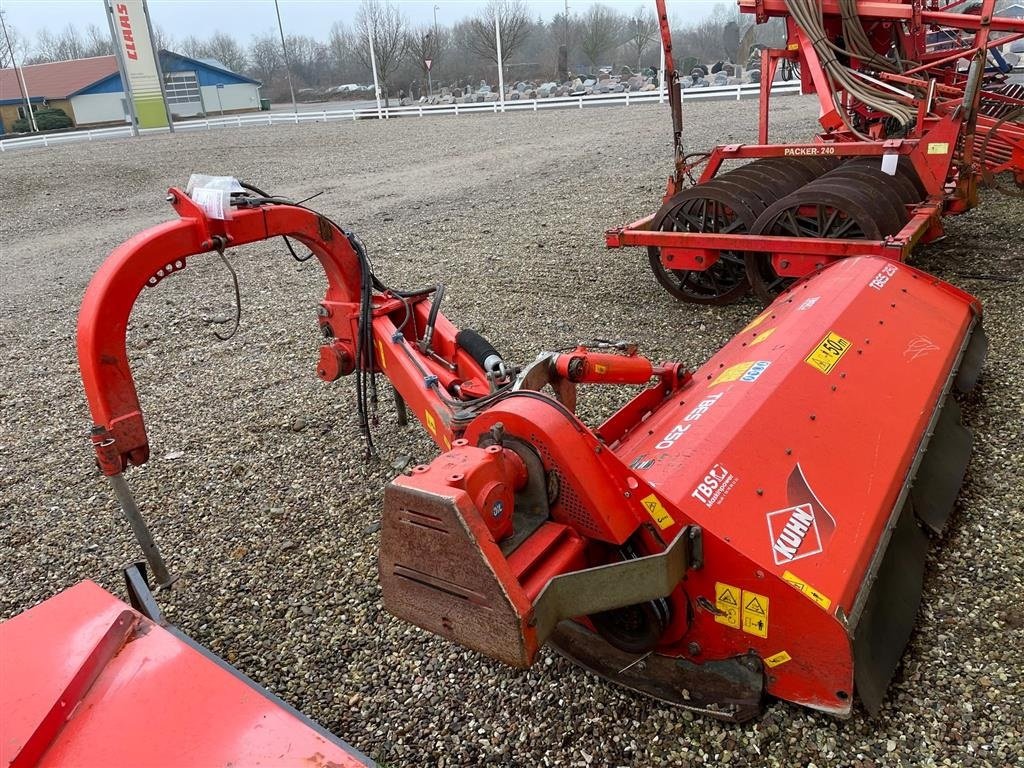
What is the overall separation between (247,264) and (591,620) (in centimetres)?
732

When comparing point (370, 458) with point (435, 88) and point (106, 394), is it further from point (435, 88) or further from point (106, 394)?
point (435, 88)

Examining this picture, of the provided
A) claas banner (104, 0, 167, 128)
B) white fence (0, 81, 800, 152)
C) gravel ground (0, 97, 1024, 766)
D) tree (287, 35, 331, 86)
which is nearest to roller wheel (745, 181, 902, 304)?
gravel ground (0, 97, 1024, 766)

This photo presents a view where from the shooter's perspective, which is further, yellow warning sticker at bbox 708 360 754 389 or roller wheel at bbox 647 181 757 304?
roller wheel at bbox 647 181 757 304

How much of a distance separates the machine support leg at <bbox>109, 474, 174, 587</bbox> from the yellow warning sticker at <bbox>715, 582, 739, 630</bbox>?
74.1 inches

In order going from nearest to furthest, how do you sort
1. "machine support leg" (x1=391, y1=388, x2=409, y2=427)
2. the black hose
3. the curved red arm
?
the curved red arm < the black hose < "machine support leg" (x1=391, y1=388, x2=409, y2=427)

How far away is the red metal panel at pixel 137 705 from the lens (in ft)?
5.09

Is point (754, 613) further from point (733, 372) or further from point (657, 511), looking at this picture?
point (733, 372)

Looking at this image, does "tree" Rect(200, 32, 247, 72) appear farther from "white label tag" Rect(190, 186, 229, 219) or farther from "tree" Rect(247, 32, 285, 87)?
"white label tag" Rect(190, 186, 229, 219)

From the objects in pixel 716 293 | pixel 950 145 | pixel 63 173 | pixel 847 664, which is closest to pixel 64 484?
pixel 847 664

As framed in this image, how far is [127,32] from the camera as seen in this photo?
939 inches

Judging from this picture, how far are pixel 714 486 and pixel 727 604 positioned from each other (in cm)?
35

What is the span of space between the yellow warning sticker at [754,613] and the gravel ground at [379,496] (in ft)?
1.03

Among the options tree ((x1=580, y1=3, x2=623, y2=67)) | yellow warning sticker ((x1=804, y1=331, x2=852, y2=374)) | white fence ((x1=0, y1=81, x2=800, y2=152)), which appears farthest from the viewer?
tree ((x1=580, y1=3, x2=623, y2=67))

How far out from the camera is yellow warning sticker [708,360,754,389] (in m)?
3.02
